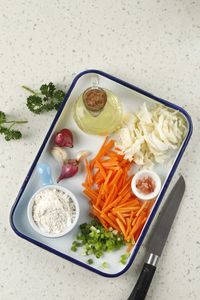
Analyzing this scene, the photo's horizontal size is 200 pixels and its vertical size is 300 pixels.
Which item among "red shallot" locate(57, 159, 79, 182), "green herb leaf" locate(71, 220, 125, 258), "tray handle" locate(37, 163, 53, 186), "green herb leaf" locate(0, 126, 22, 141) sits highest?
"green herb leaf" locate(0, 126, 22, 141)

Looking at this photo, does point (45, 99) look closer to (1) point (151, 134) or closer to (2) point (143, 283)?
(1) point (151, 134)

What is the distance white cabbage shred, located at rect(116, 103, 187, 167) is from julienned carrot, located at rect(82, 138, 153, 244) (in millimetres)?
46

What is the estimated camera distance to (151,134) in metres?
1.80

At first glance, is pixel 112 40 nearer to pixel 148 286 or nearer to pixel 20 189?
pixel 20 189

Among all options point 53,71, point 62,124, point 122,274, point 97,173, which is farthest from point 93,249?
point 53,71

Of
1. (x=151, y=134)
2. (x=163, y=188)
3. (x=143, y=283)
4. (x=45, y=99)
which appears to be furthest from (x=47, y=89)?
(x=143, y=283)

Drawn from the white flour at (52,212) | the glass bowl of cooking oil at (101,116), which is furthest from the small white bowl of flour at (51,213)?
the glass bowl of cooking oil at (101,116)

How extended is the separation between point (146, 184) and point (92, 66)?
40 cm

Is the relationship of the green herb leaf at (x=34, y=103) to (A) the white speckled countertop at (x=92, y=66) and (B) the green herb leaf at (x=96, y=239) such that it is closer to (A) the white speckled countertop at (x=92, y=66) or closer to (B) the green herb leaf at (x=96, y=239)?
(A) the white speckled countertop at (x=92, y=66)

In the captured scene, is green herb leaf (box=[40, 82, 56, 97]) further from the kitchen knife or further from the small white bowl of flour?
the kitchen knife

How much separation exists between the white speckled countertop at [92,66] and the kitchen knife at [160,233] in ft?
0.11

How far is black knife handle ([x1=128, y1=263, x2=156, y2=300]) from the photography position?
5.87ft

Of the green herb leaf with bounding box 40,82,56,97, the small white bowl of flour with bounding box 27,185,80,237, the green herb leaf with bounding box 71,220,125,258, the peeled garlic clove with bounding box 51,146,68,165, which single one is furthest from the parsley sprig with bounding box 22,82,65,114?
the green herb leaf with bounding box 71,220,125,258

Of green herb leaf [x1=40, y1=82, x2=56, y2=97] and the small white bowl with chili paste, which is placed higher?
green herb leaf [x1=40, y1=82, x2=56, y2=97]
